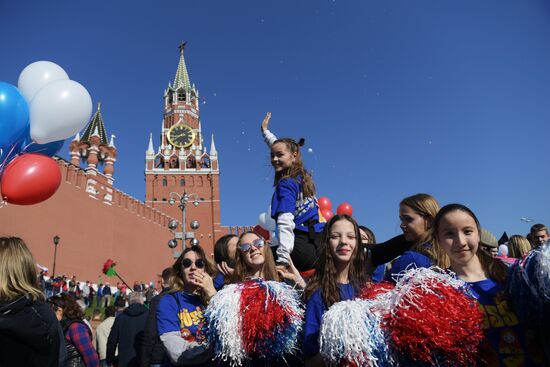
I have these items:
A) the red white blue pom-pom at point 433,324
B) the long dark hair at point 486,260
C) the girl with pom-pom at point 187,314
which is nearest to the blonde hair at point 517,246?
the long dark hair at point 486,260

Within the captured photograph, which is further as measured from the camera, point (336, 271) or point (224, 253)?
point (224, 253)

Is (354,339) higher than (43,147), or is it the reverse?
(43,147)

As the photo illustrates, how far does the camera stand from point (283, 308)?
1.80 metres

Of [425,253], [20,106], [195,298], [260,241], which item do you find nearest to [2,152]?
[20,106]

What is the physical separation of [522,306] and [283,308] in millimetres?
913

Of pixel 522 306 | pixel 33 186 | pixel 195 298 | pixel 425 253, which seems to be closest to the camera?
pixel 522 306

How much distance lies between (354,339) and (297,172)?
144cm

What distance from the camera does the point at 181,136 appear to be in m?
50.2

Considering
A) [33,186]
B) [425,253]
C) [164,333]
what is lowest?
[164,333]

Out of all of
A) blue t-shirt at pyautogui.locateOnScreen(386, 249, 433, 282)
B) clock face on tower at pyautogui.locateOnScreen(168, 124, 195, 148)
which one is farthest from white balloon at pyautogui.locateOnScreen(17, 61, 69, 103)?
clock face on tower at pyautogui.locateOnScreen(168, 124, 195, 148)

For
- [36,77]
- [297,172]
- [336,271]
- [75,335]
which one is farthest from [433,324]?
[36,77]

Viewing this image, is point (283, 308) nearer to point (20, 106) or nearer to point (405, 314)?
point (405, 314)

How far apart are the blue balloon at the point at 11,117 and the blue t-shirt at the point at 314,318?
4241mm

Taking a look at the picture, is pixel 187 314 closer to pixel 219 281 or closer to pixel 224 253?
pixel 219 281
